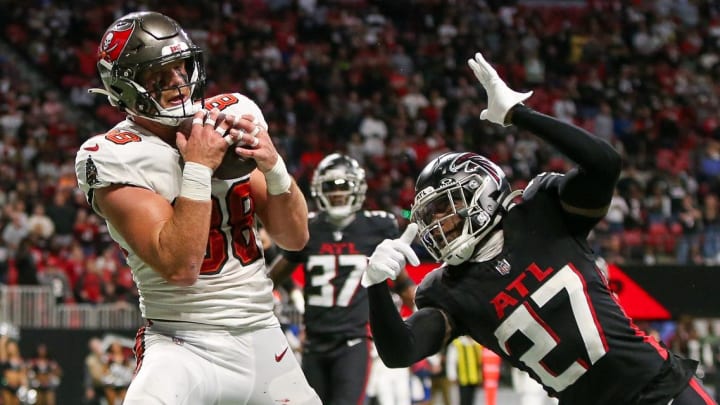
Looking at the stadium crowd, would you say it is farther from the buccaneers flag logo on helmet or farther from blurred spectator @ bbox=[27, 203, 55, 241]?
the buccaneers flag logo on helmet

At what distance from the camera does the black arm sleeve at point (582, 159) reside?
352 cm

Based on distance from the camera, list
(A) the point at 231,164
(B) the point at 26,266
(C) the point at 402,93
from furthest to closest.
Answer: (C) the point at 402,93, (B) the point at 26,266, (A) the point at 231,164

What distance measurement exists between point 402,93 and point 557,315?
15001 mm

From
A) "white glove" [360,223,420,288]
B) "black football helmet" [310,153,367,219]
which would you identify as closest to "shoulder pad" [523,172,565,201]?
"white glove" [360,223,420,288]

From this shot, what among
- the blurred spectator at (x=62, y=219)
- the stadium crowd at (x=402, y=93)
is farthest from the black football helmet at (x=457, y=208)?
the blurred spectator at (x=62, y=219)

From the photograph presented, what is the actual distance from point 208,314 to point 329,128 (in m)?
13.5

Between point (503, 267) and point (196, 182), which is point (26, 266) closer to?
point (196, 182)

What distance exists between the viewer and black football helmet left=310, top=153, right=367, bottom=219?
298 inches

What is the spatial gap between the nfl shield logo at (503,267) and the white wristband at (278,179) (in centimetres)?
79

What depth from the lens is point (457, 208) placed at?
148 inches

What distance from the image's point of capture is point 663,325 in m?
11.7

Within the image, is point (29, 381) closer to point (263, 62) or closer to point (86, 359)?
point (86, 359)

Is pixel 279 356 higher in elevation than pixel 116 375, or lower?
higher

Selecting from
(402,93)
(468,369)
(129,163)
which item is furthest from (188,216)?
(402,93)
